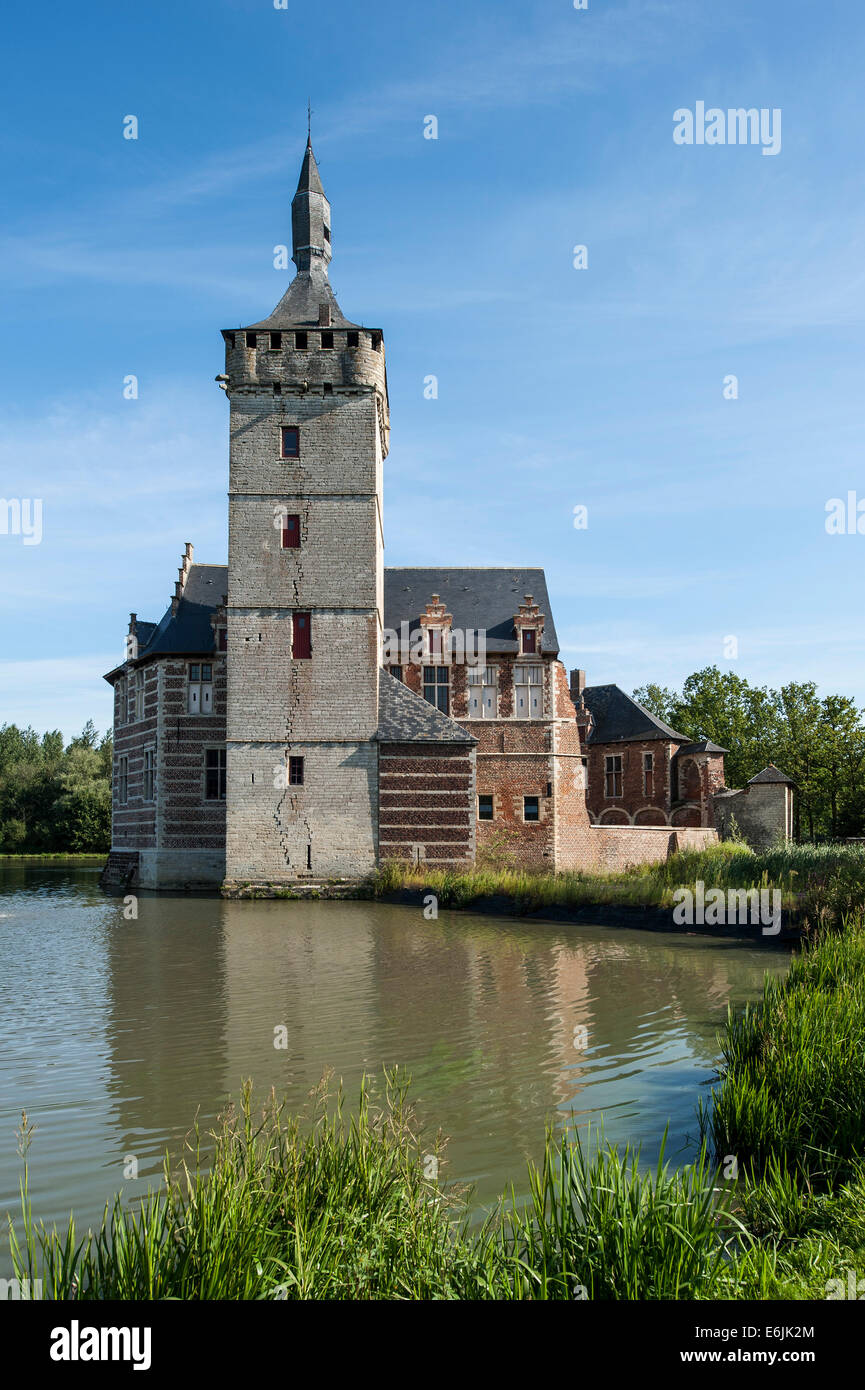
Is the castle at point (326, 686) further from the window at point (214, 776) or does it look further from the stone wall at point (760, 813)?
the stone wall at point (760, 813)

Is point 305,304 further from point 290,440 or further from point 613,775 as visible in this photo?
point 613,775

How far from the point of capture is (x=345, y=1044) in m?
9.31

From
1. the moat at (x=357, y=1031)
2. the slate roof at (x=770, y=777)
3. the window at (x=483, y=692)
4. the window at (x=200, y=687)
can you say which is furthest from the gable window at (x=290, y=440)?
the slate roof at (x=770, y=777)

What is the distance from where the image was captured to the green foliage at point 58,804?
177 ft

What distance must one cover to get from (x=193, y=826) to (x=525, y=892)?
12.0 metres

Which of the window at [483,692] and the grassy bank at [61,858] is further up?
the window at [483,692]

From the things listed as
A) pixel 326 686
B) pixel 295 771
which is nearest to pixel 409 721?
pixel 326 686

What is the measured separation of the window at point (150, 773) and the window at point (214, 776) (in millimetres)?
2175

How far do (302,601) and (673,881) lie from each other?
492 inches

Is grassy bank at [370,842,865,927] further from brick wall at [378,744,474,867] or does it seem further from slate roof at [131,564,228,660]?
slate roof at [131,564,228,660]

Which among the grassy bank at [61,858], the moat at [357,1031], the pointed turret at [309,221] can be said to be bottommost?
the grassy bank at [61,858]

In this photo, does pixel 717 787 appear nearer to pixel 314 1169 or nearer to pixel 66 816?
pixel 314 1169

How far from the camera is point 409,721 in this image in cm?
2656
